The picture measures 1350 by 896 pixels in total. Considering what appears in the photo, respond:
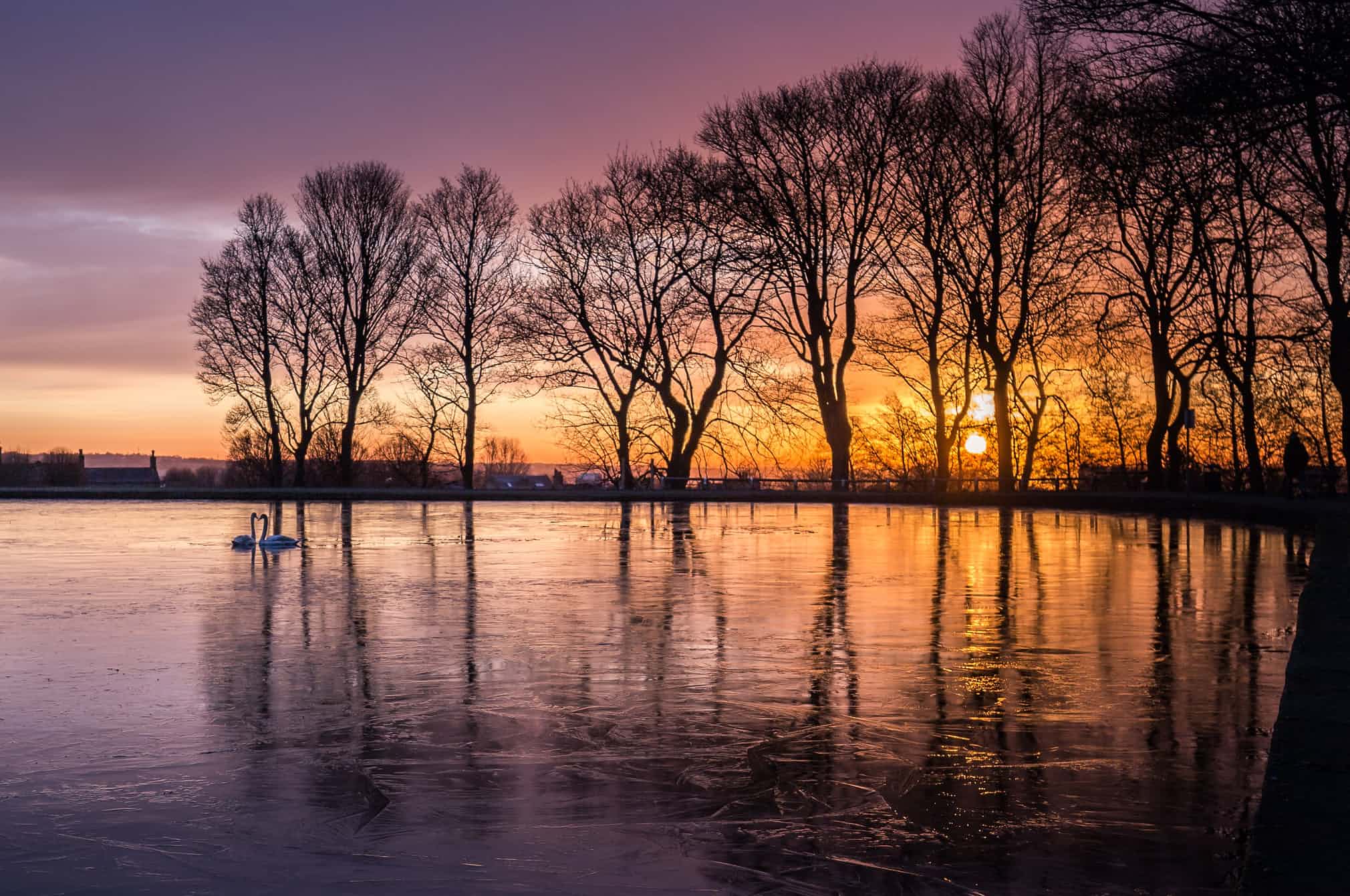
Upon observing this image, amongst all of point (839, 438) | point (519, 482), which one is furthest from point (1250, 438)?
point (519, 482)

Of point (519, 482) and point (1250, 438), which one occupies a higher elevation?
point (1250, 438)

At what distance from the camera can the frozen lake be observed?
5.70 meters

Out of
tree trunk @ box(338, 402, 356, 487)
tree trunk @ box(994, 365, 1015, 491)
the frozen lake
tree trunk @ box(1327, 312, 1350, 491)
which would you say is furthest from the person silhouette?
tree trunk @ box(338, 402, 356, 487)

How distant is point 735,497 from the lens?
53.4 metres

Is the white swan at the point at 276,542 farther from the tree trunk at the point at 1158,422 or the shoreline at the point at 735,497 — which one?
the tree trunk at the point at 1158,422

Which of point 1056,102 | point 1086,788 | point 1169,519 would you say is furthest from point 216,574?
point 1056,102

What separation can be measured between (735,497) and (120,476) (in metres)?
38.6

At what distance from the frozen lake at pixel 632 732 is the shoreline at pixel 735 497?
87.1 feet

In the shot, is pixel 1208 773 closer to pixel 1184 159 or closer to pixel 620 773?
pixel 620 773

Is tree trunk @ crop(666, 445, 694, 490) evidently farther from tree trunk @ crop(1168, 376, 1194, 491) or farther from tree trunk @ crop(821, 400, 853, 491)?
tree trunk @ crop(1168, 376, 1194, 491)

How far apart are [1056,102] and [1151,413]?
33995 mm

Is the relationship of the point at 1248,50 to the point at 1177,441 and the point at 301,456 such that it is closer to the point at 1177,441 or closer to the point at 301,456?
the point at 1177,441

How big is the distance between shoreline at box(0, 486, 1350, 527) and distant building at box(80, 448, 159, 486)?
13328mm

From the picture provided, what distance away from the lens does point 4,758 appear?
7.51 m
